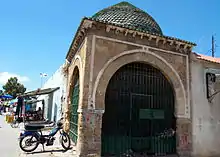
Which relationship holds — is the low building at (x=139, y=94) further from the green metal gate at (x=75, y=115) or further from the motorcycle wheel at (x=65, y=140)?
the motorcycle wheel at (x=65, y=140)

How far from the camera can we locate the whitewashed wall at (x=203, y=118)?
8.54 m

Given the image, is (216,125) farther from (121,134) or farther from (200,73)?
(121,134)

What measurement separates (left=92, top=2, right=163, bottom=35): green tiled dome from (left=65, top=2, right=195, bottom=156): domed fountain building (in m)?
0.08

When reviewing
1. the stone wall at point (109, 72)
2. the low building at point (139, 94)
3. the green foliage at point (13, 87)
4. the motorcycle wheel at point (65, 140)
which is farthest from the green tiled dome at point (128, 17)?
the green foliage at point (13, 87)

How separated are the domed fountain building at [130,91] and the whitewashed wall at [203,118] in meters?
0.37

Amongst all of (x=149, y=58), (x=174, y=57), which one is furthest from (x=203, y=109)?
(x=149, y=58)

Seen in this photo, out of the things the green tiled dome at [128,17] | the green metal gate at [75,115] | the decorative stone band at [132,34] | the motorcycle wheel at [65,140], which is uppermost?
the green tiled dome at [128,17]

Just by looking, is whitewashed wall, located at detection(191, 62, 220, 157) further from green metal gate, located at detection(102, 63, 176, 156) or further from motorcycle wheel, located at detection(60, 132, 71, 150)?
motorcycle wheel, located at detection(60, 132, 71, 150)

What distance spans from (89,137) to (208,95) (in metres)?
5.70

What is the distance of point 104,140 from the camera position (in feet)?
23.9

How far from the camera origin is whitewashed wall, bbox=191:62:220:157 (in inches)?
336

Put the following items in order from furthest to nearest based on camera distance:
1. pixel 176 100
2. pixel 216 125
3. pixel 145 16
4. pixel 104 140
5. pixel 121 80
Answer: pixel 145 16 → pixel 216 125 → pixel 176 100 → pixel 121 80 → pixel 104 140

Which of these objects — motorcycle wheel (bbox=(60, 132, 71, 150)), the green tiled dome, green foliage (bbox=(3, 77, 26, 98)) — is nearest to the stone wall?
motorcycle wheel (bbox=(60, 132, 71, 150))

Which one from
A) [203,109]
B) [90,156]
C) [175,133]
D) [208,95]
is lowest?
[90,156]
